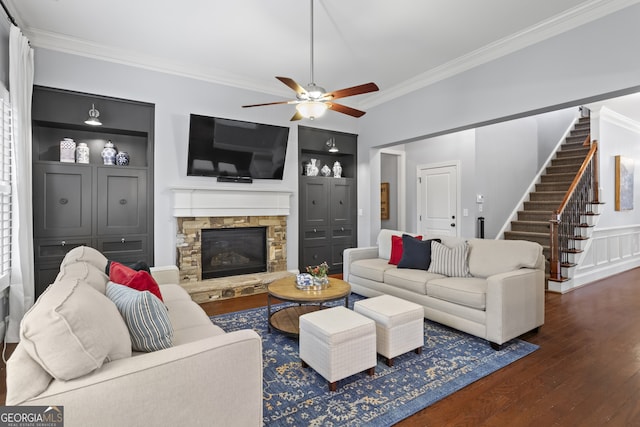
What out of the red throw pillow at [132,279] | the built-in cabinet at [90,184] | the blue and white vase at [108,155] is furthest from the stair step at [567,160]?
the blue and white vase at [108,155]

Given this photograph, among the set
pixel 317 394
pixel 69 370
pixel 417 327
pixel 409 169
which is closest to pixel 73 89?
pixel 69 370

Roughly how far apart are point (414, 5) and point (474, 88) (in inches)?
58.3

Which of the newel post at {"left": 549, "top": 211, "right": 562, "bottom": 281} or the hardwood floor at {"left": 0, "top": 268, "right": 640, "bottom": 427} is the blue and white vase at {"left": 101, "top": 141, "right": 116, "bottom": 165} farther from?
the newel post at {"left": 549, "top": 211, "right": 562, "bottom": 281}

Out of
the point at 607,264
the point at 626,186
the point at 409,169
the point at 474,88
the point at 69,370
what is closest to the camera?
the point at 69,370

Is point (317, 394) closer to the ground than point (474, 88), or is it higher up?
closer to the ground

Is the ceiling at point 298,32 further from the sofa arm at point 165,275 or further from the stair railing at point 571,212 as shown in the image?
the stair railing at point 571,212

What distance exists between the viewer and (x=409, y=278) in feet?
11.2

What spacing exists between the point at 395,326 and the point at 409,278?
3.61ft

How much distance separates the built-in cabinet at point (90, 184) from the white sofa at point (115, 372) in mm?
2759

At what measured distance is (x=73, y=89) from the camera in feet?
11.8

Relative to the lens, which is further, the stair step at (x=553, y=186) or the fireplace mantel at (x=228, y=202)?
the stair step at (x=553, y=186)

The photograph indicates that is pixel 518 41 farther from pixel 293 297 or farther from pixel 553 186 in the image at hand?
pixel 553 186

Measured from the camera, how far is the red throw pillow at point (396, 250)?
401 centimetres

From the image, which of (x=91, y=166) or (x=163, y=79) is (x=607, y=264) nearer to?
(x=163, y=79)
